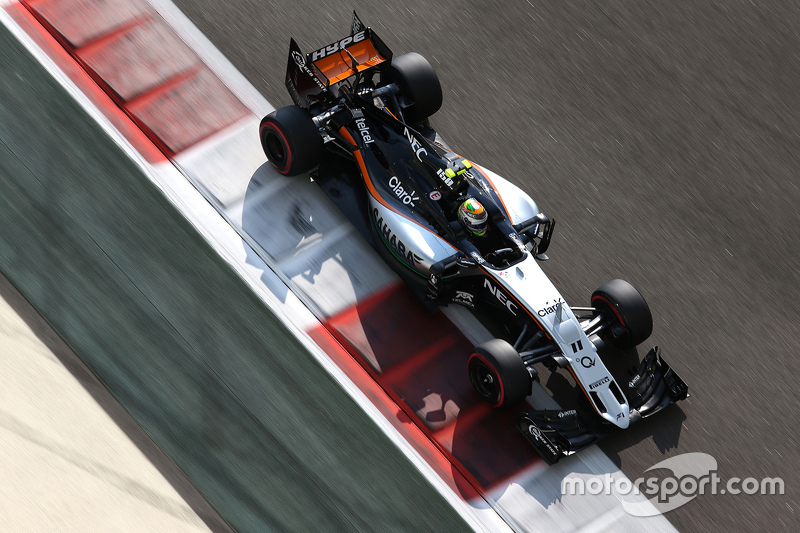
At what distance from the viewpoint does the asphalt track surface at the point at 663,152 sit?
958cm

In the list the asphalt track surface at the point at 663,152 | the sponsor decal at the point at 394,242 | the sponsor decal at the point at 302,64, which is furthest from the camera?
the sponsor decal at the point at 302,64

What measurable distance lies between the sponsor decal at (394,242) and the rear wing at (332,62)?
166 cm

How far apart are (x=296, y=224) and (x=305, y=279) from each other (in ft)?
2.42

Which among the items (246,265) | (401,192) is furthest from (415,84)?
(246,265)

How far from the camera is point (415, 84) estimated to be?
10688 mm

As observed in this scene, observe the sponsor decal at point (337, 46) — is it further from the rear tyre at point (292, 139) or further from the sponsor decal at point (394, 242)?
the sponsor decal at point (394, 242)

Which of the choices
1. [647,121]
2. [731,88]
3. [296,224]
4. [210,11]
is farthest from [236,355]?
[731,88]

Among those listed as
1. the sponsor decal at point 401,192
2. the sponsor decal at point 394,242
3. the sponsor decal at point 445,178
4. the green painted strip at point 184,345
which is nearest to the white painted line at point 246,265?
the green painted strip at point 184,345

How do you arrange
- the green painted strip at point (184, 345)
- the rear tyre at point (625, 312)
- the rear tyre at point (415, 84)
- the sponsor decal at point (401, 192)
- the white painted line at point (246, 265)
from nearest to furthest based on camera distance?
the green painted strip at point (184, 345) < the white painted line at point (246, 265) < the rear tyre at point (625, 312) < the sponsor decal at point (401, 192) < the rear tyre at point (415, 84)

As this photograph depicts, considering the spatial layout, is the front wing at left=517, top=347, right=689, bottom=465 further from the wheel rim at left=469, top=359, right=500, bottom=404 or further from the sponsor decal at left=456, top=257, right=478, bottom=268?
the sponsor decal at left=456, top=257, right=478, bottom=268

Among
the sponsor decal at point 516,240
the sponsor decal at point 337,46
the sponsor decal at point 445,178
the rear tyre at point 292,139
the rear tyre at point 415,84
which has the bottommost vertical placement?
the sponsor decal at point 516,240

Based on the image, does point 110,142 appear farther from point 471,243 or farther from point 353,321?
point 471,243

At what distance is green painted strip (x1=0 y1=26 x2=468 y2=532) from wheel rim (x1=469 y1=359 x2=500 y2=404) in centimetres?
103

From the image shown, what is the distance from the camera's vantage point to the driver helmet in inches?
363
